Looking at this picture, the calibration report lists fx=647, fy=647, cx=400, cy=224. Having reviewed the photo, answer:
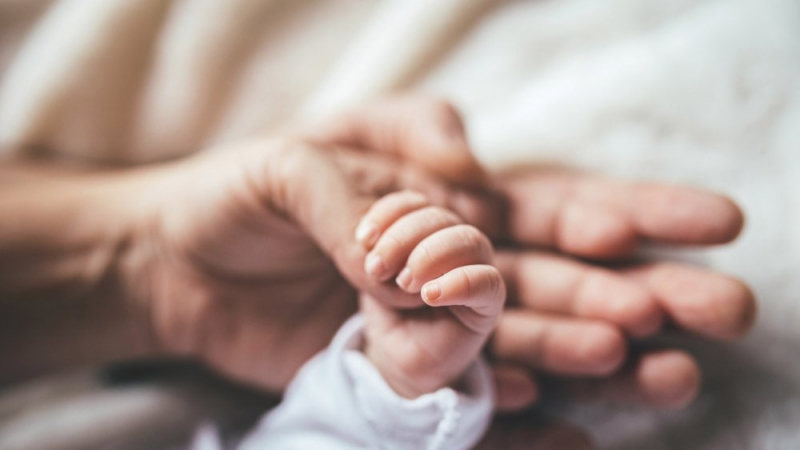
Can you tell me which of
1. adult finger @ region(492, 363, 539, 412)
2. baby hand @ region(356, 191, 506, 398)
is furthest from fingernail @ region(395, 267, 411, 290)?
adult finger @ region(492, 363, 539, 412)

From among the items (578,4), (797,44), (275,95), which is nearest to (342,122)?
(275,95)

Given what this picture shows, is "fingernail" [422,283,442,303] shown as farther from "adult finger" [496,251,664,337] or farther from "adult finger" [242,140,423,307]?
"adult finger" [496,251,664,337]

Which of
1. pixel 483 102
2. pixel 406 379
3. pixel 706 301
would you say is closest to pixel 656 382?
pixel 706 301

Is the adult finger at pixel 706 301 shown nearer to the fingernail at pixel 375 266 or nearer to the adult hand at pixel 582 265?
the adult hand at pixel 582 265

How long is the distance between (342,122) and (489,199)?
0.49 ft

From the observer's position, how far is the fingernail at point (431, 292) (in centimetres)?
31

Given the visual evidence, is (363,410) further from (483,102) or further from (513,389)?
(483,102)

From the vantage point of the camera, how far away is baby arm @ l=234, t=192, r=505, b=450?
1.08ft

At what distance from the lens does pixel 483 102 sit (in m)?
0.65

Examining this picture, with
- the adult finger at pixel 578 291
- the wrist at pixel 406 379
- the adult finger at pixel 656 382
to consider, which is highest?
the wrist at pixel 406 379

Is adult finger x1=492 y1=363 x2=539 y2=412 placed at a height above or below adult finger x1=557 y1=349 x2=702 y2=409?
above

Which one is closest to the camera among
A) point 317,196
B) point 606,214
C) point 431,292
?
point 431,292

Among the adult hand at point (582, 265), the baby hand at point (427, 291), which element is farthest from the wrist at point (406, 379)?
the adult hand at point (582, 265)

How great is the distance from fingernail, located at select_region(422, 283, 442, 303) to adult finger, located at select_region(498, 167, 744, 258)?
0.79 ft
